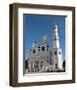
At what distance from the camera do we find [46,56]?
173 centimetres

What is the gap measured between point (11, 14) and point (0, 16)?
0.06m

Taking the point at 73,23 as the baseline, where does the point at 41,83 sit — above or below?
below

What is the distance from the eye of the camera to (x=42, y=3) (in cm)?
175

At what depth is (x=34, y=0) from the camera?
1725 mm

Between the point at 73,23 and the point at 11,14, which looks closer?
the point at 11,14

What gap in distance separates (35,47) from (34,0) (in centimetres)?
28

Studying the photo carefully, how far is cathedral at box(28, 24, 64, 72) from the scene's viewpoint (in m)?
1.70

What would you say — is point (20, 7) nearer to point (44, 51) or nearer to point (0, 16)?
point (0, 16)

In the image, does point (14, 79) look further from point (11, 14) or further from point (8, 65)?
point (11, 14)

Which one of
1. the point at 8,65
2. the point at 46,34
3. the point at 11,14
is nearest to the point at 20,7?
the point at 11,14

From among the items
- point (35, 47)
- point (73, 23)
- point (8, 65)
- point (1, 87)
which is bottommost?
point (1, 87)

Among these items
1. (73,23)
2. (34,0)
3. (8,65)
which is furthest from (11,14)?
(73,23)

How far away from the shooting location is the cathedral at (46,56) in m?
1.70

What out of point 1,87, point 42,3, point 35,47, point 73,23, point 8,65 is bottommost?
point 1,87
